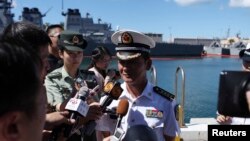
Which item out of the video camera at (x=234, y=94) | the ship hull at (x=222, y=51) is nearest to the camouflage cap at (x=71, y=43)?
the video camera at (x=234, y=94)

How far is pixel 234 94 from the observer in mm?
1183

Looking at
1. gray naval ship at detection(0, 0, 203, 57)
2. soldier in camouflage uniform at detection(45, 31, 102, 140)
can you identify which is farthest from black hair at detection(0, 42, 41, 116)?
gray naval ship at detection(0, 0, 203, 57)

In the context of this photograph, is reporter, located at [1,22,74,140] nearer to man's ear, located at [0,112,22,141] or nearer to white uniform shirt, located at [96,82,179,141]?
white uniform shirt, located at [96,82,179,141]

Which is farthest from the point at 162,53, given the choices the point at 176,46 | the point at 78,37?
the point at 78,37

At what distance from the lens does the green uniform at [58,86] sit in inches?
85.6

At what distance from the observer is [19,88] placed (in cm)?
80

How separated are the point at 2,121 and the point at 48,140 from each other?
88cm

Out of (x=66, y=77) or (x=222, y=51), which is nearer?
(x=66, y=77)

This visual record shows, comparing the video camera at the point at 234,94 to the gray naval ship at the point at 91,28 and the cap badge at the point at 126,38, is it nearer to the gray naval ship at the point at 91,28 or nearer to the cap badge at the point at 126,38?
the cap badge at the point at 126,38

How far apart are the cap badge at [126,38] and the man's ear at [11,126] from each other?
1.39 meters

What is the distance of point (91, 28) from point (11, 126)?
7639 cm

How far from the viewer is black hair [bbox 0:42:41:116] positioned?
79 cm

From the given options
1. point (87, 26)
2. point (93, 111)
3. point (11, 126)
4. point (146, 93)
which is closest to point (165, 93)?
point (146, 93)

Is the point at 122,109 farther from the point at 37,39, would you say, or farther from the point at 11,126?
the point at 11,126
